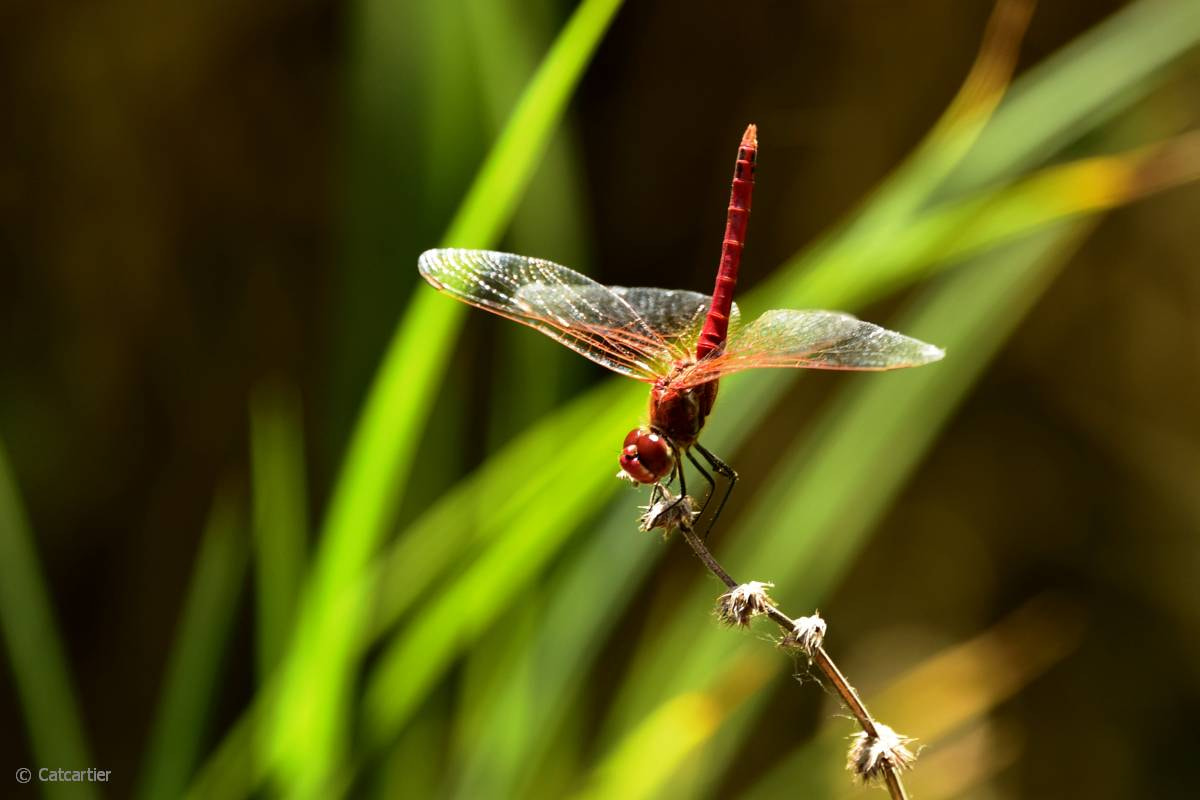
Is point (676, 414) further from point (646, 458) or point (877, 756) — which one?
point (877, 756)

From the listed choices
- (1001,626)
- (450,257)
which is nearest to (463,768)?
(450,257)

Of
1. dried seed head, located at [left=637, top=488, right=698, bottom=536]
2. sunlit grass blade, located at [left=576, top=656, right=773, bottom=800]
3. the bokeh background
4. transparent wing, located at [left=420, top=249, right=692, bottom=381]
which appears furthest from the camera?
the bokeh background

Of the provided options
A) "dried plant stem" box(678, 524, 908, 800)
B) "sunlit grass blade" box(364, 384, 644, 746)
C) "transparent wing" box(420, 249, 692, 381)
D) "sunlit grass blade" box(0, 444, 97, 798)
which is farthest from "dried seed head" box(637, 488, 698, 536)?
"sunlit grass blade" box(0, 444, 97, 798)

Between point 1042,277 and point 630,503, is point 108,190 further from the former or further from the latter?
point 1042,277

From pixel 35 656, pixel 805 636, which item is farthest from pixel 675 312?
pixel 35 656

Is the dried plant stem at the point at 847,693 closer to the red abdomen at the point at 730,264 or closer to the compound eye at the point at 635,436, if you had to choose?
the compound eye at the point at 635,436

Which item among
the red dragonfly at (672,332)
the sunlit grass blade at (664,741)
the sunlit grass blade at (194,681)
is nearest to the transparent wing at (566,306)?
the red dragonfly at (672,332)

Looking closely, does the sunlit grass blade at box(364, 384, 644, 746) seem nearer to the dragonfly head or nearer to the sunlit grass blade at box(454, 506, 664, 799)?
the sunlit grass blade at box(454, 506, 664, 799)
